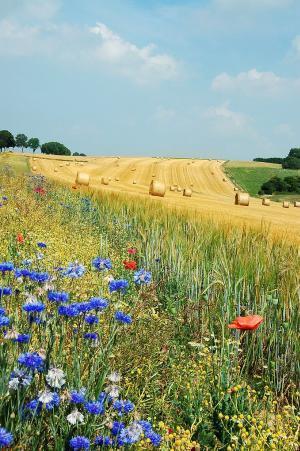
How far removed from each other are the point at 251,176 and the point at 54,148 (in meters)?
75.0

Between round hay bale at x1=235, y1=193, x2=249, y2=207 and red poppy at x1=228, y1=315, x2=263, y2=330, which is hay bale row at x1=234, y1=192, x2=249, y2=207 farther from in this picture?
red poppy at x1=228, y1=315, x2=263, y2=330

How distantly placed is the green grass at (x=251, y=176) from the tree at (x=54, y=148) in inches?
2712

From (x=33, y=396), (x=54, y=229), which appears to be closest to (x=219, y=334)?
(x=33, y=396)

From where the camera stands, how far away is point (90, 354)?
2518 millimetres

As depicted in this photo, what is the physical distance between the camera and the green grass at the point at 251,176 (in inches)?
2055

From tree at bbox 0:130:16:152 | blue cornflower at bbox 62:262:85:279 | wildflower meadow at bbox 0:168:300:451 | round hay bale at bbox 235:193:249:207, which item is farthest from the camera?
tree at bbox 0:130:16:152

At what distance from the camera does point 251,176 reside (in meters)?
59.4

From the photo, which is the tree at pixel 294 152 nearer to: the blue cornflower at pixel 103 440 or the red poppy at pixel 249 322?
the red poppy at pixel 249 322

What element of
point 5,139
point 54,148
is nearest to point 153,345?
point 5,139

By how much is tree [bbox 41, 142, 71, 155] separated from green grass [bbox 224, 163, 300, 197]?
6887 cm

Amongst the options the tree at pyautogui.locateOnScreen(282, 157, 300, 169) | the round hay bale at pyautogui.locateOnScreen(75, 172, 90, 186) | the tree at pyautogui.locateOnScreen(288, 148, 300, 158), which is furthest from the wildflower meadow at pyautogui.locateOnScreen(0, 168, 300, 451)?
the tree at pyautogui.locateOnScreen(288, 148, 300, 158)

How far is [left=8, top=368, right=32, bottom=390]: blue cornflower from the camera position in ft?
6.40

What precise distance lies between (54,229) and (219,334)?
4.42 meters

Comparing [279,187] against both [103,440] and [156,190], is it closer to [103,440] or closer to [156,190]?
[156,190]
